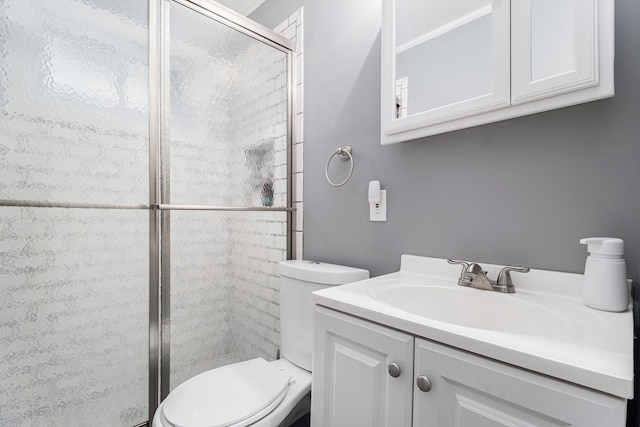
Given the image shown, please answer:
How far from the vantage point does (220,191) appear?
155 centimetres

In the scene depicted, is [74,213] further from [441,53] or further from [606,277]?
[606,277]

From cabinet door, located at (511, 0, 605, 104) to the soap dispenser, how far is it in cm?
41

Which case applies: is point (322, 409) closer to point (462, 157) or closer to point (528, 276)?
point (528, 276)

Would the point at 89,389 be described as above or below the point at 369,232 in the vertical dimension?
below

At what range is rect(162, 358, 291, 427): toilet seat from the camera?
0.96 metres

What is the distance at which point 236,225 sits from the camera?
1.64m

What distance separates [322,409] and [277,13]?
2.12 metres

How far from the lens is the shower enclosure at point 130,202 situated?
109 centimetres

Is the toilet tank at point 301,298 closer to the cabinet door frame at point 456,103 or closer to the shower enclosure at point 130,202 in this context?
the shower enclosure at point 130,202

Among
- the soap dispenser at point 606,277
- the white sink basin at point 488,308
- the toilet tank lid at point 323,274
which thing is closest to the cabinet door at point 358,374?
the white sink basin at point 488,308

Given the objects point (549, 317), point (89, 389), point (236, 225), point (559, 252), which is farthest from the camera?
point (236, 225)

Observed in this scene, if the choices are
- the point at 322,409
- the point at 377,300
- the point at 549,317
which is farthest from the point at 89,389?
the point at 549,317

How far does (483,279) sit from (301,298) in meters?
0.73

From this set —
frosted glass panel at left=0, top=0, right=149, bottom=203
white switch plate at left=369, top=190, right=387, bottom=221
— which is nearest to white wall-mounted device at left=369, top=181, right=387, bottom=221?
white switch plate at left=369, top=190, right=387, bottom=221
